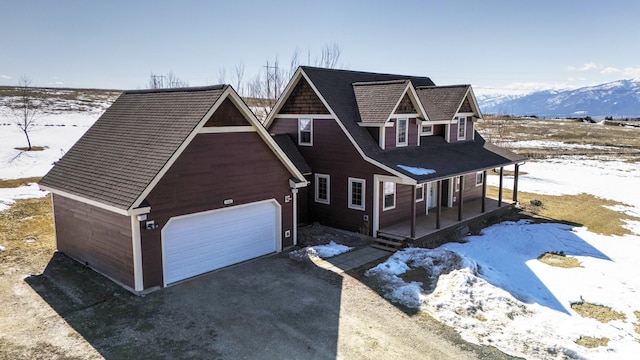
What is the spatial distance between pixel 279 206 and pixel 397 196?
18.9 feet

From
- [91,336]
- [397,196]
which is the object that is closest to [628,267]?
[397,196]

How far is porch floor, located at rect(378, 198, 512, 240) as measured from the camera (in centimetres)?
1752

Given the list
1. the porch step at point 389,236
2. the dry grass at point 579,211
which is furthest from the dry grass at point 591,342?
the dry grass at point 579,211

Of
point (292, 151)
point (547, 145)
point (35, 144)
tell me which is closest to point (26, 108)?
point (35, 144)

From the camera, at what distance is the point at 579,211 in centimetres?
2386

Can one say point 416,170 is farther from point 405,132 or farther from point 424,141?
point 424,141

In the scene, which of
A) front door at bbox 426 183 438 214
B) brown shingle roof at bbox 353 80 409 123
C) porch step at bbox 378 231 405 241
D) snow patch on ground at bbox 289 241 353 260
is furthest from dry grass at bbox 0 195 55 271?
front door at bbox 426 183 438 214

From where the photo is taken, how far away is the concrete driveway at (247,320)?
9.29m

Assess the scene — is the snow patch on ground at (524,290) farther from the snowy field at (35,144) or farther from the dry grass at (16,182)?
the dry grass at (16,182)

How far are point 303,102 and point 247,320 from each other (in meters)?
11.6

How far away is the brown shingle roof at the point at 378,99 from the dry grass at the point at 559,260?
7.98 meters

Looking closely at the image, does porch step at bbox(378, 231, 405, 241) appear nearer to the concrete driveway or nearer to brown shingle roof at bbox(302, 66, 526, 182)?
brown shingle roof at bbox(302, 66, 526, 182)

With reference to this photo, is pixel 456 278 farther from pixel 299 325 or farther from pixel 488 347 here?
pixel 299 325

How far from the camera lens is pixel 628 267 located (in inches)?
604
